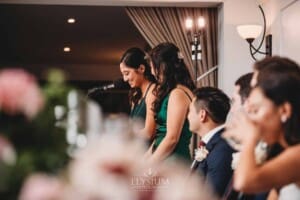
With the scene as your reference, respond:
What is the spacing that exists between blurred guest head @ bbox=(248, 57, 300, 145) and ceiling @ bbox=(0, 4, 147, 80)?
231 inches

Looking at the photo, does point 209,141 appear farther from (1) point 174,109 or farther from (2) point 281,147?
(2) point 281,147

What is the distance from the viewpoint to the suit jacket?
2.58 metres

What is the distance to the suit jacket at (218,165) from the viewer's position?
258 cm

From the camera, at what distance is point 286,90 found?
1.81 metres

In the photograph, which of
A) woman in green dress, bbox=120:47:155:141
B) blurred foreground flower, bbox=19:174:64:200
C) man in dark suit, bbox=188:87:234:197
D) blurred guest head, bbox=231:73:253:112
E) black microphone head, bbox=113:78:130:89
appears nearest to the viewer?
blurred foreground flower, bbox=19:174:64:200

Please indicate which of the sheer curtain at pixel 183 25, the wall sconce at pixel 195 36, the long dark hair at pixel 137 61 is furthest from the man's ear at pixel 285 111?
the sheer curtain at pixel 183 25

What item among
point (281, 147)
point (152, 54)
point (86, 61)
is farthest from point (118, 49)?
point (281, 147)

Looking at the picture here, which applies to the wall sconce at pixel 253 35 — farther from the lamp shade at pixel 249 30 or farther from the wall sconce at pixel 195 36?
the wall sconce at pixel 195 36

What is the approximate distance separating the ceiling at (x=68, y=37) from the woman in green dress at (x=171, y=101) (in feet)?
14.3

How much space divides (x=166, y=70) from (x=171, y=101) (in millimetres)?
207

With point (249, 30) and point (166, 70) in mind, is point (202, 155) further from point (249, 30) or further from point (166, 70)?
point (249, 30)

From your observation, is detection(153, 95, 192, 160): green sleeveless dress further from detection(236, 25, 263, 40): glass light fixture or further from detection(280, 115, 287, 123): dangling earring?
detection(236, 25, 263, 40): glass light fixture

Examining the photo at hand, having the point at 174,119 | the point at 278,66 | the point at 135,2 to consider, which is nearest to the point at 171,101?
the point at 174,119

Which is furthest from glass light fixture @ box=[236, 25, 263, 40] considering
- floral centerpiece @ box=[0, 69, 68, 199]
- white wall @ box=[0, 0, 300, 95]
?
floral centerpiece @ box=[0, 69, 68, 199]
